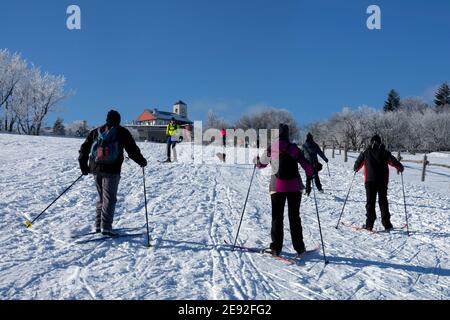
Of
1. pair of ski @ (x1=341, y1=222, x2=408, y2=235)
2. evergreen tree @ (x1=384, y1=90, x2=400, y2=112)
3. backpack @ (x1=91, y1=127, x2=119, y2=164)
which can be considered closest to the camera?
backpack @ (x1=91, y1=127, x2=119, y2=164)

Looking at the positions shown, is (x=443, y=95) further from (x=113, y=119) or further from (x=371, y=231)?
(x=113, y=119)

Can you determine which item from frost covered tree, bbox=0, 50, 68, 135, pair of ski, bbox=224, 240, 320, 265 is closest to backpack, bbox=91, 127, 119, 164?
pair of ski, bbox=224, 240, 320, 265

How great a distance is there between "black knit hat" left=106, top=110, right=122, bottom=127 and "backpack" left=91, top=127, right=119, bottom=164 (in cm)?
8

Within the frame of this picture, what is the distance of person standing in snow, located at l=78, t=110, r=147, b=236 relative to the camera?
5449 millimetres

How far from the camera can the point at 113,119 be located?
5.53m

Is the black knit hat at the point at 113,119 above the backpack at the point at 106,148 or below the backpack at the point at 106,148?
above

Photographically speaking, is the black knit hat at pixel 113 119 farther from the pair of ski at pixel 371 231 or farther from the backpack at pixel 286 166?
the pair of ski at pixel 371 231

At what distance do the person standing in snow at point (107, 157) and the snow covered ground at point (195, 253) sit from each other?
637mm

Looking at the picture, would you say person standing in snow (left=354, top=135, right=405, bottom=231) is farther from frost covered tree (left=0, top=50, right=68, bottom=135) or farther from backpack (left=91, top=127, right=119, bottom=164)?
frost covered tree (left=0, top=50, right=68, bottom=135)

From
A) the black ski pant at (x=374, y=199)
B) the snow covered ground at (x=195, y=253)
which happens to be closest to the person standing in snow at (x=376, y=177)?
the black ski pant at (x=374, y=199)

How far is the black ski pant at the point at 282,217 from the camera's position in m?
5.15

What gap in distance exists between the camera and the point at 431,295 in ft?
13.5
